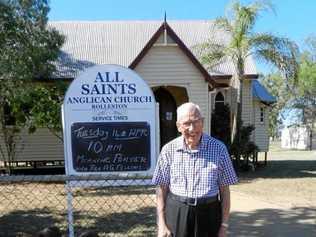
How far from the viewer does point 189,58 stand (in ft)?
59.1

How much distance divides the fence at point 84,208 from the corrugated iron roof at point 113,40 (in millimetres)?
8587

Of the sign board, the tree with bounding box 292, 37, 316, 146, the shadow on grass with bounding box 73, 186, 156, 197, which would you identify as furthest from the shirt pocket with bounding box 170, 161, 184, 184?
the tree with bounding box 292, 37, 316, 146

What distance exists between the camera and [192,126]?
160 inches

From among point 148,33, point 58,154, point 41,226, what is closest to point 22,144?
point 58,154

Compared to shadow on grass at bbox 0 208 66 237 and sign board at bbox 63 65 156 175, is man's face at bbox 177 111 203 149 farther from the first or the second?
shadow on grass at bbox 0 208 66 237

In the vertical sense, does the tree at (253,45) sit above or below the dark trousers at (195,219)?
above

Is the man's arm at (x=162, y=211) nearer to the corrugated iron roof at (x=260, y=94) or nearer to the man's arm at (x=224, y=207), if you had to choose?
the man's arm at (x=224, y=207)

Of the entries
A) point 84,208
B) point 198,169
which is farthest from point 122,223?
point 198,169

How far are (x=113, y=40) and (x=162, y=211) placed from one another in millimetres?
19625

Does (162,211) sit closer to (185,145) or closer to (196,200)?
(196,200)

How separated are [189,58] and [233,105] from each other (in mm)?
4741

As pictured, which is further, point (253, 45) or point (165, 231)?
point (253, 45)

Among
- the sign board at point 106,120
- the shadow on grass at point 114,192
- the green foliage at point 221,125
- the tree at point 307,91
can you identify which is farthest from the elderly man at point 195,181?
the tree at point 307,91

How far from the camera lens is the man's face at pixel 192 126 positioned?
13.3 ft
